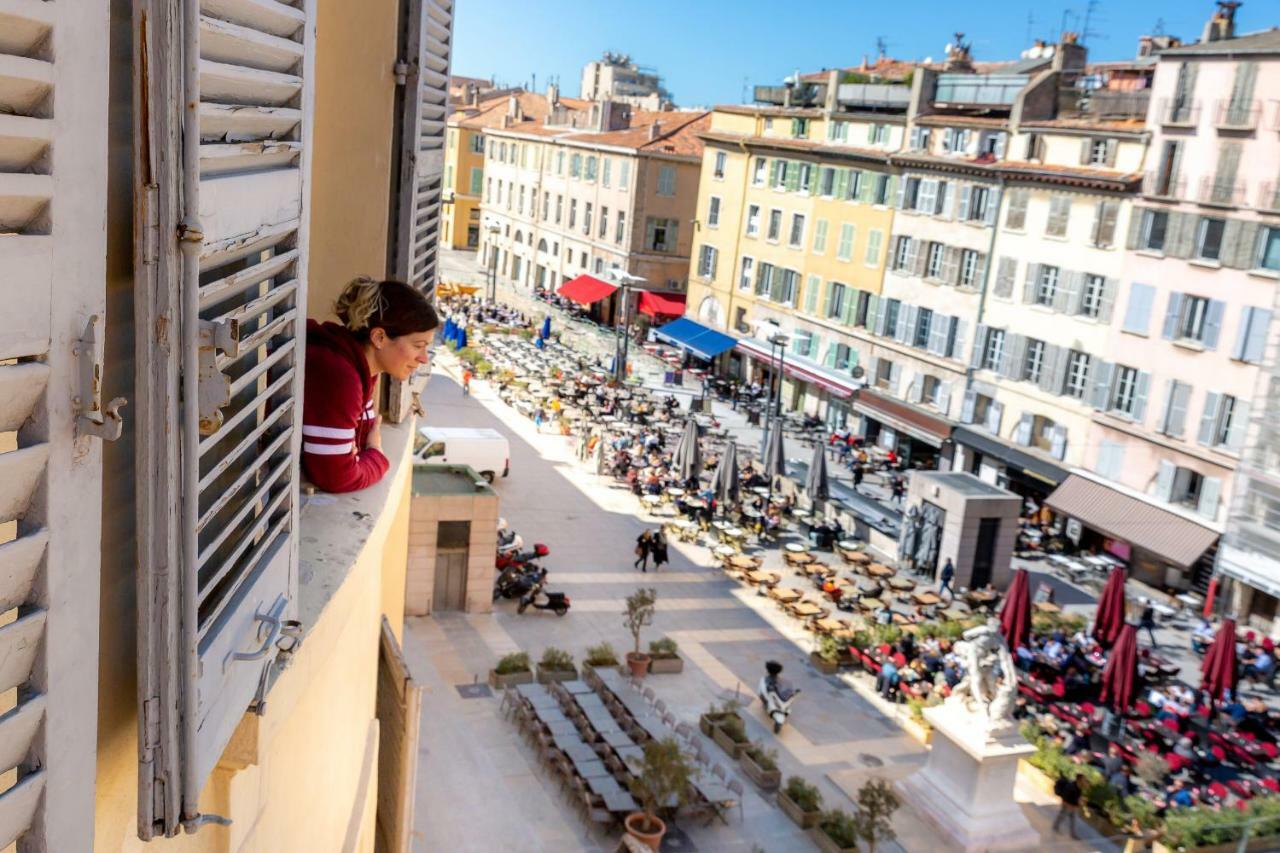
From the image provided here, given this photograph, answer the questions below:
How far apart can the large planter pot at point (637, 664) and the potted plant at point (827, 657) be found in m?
3.02

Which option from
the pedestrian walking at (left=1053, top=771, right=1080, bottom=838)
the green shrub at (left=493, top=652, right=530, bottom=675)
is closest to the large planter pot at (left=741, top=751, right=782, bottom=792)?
the pedestrian walking at (left=1053, top=771, right=1080, bottom=838)

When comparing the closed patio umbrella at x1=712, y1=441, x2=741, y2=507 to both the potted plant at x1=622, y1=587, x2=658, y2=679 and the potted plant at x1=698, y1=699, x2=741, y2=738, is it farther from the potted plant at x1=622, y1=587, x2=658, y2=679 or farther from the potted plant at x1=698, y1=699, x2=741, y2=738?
the potted plant at x1=698, y1=699, x2=741, y2=738

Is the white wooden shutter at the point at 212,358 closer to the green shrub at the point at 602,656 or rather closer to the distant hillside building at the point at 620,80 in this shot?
the green shrub at the point at 602,656

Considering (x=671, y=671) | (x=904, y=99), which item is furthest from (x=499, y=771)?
(x=904, y=99)

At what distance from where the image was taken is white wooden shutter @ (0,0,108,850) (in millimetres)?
1401

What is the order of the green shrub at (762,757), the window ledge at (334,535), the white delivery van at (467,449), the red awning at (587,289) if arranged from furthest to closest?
1. the red awning at (587,289)
2. the white delivery van at (467,449)
3. the green shrub at (762,757)
4. the window ledge at (334,535)

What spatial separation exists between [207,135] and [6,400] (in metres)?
0.76

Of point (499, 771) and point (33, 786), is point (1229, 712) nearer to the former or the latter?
point (499, 771)

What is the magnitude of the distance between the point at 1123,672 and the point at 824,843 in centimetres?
629

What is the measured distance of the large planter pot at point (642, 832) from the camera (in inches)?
503

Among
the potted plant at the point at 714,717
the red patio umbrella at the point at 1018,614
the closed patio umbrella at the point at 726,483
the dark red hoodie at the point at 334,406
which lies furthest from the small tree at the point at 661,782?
the closed patio umbrella at the point at 726,483

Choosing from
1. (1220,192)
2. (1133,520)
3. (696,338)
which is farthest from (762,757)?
(696,338)

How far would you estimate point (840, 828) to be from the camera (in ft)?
44.7

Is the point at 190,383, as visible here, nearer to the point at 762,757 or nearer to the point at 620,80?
the point at 762,757
